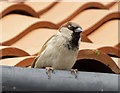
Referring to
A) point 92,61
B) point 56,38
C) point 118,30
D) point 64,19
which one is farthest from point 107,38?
point 56,38

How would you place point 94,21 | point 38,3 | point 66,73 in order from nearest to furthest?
point 66,73, point 94,21, point 38,3

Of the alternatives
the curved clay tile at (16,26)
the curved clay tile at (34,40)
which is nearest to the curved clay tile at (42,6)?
the curved clay tile at (16,26)

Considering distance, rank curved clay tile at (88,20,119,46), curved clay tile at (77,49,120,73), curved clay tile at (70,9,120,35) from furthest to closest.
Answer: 1. curved clay tile at (70,9,120,35)
2. curved clay tile at (88,20,119,46)
3. curved clay tile at (77,49,120,73)

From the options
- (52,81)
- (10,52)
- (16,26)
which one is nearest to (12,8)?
(16,26)

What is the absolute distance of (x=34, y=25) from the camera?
9.40ft

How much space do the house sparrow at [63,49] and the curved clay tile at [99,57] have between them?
12cm

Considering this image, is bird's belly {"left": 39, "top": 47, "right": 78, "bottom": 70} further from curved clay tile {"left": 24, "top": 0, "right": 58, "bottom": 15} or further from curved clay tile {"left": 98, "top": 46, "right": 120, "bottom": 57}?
curved clay tile {"left": 24, "top": 0, "right": 58, "bottom": 15}

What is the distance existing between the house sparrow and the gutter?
0.44 meters

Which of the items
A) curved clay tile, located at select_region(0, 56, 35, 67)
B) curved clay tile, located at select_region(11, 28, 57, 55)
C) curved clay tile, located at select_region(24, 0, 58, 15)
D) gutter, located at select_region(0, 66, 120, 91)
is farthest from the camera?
curved clay tile, located at select_region(24, 0, 58, 15)

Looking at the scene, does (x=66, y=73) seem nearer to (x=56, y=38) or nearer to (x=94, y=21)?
(x=56, y=38)

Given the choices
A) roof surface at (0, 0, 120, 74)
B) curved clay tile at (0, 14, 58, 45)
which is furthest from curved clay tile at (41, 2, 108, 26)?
curved clay tile at (0, 14, 58, 45)

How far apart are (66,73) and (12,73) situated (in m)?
0.27

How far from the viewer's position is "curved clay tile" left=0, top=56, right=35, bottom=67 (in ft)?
6.93

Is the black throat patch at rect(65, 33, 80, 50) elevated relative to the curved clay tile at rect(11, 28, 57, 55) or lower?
lower
